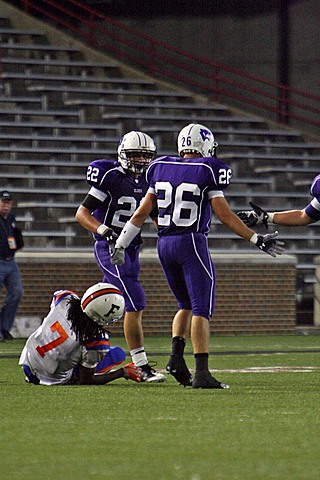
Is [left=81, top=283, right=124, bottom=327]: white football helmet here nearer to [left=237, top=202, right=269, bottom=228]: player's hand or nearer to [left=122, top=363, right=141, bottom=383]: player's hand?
[left=122, top=363, right=141, bottom=383]: player's hand

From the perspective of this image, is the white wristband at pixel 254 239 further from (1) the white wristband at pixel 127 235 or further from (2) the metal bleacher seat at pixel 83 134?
(2) the metal bleacher seat at pixel 83 134

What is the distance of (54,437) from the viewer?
16.6ft

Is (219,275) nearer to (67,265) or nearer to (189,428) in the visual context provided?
(67,265)

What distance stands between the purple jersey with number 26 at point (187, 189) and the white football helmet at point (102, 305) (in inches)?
20.9

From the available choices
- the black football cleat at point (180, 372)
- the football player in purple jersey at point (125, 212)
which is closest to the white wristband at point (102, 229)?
the football player in purple jersey at point (125, 212)

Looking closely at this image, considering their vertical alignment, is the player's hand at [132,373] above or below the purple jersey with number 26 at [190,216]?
below

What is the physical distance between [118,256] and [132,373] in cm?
75

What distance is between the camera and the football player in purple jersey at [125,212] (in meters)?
8.10

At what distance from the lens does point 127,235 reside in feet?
25.3

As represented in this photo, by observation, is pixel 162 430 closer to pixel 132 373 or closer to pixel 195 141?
pixel 132 373

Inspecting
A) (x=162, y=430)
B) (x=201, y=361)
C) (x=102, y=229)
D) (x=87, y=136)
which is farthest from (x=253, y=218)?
(x=87, y=136)

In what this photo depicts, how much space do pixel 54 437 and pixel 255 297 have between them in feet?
37.7

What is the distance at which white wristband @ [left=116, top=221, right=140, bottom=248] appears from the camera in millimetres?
7711

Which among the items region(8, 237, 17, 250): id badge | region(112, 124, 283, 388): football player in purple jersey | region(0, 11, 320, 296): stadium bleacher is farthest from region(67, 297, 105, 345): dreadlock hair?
region(0, 11, 320, 296): stadium bleacher
